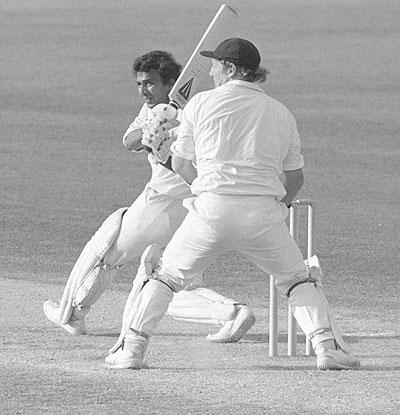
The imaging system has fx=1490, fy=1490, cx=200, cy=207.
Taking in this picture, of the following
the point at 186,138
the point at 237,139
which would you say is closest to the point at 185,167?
the point at 186,138

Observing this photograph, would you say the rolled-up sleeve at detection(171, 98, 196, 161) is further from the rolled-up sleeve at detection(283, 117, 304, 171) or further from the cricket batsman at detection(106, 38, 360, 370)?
the rolled-up sleeve at detection(283, 117, 304, 171)

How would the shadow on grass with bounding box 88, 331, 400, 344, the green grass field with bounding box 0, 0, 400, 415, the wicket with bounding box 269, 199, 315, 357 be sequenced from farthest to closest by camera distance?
the shadow on grass with bounding box 88, 331, 400, 344 < the wicket with bounding box 269, 199, 315, 357 < the green grass field with bounding box 0, 0, 400, 415

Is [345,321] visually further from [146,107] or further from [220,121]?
[220,121]

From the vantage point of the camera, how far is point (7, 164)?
723 inches

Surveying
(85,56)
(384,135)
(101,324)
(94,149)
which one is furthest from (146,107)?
(85,56)

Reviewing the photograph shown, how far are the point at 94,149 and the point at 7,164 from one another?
178 cm

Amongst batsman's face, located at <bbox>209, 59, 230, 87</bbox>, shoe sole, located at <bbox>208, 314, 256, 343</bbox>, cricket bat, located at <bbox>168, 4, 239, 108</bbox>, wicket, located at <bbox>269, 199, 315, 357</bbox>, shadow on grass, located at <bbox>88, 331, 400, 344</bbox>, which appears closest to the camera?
batsman's face, located at <bbox>209, 59, 230, 87</bbox>

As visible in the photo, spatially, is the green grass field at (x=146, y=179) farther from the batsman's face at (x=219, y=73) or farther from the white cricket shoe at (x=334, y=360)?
the batsman's face at (x=219, y=73)

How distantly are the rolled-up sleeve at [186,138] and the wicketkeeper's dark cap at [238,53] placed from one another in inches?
11.1

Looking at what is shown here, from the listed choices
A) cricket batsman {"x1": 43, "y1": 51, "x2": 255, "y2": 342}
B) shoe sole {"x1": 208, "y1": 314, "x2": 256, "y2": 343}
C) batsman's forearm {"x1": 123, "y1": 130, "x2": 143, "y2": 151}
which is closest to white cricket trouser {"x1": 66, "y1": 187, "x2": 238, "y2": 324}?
cricket batsman {"x1": 43, "y1": 51, "x2": 255, "y2": 342}

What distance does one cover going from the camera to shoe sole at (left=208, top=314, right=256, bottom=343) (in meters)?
8.40

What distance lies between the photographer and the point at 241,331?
846 centimetres

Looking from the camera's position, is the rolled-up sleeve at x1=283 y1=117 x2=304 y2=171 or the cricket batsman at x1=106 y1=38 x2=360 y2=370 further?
the rolled-up sleeve at x1=283 y1=117 x2=304 y2=171

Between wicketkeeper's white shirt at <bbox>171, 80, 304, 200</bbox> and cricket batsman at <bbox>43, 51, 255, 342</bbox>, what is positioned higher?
wicketkeeper's white shirt at <bbox>171, 80, 304, 200</bbox>
